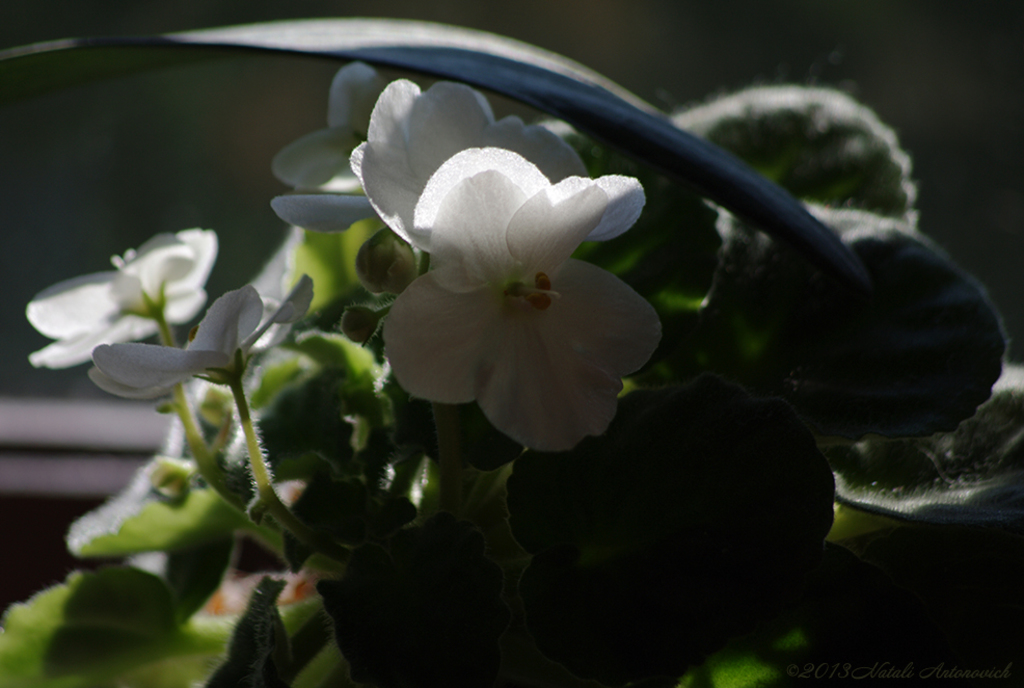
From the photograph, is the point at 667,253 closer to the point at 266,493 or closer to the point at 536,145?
the point at 536,145

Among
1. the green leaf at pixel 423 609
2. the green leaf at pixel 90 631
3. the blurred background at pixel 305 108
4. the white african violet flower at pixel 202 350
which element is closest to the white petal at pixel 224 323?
the white african violet flower at pixel 202 350

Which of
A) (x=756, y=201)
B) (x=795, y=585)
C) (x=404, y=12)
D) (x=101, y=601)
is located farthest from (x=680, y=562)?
(x=404, y=12)

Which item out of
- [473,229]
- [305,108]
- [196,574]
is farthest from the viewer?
[305,108]

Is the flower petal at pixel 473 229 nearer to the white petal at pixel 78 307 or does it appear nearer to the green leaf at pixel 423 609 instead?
the green leaf at pixel 423 609

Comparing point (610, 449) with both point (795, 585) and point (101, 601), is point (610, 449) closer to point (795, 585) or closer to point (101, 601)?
point (795, 585)

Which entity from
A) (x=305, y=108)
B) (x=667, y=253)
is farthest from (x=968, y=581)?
(x=305, y=108)

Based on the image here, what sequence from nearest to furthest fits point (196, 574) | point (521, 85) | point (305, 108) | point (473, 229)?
point (473, 229) → point (521, 85) → point (196, 574) → point (305, 108)

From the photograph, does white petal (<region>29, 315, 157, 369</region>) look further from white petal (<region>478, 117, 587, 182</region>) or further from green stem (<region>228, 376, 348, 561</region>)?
white petal (<region>478, 117, 587, 182</region>)
